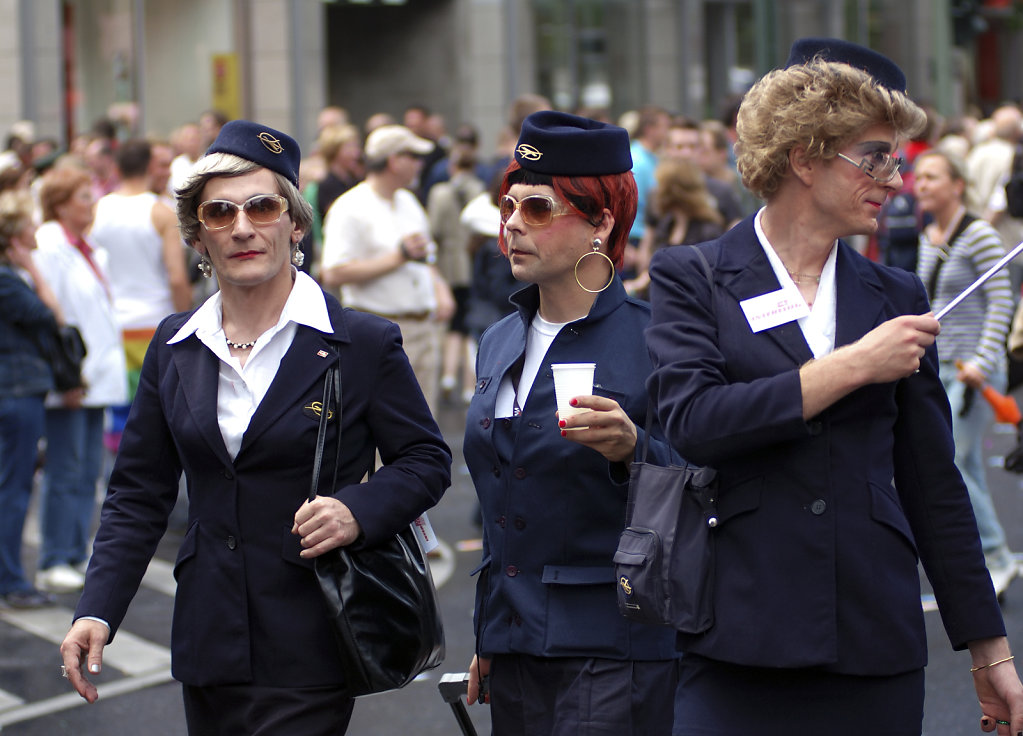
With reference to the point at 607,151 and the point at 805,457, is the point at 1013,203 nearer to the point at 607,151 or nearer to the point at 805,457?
the point at 607,151

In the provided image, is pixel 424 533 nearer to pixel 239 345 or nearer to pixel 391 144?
pixel 239 345

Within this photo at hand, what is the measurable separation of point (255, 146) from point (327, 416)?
2.18ft

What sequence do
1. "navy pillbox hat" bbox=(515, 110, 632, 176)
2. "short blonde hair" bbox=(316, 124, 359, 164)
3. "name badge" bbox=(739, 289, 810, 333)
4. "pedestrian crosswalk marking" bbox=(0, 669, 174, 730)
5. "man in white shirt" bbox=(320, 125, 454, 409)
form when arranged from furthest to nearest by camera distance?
"short blonde hair" bbox=(316, 124, 359, 164)
"man in white shirt" bbox=(320, 125, 454, 409)
"pedestrian crosswalk marking" bbox=(0, 669, 174, 730)
"navy pillbox hat" bbox=(515, 110, 632, 176)
"name badge" bbox=(739, 289, 810, 333)

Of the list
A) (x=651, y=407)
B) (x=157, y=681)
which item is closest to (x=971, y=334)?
(x=157, y=681)

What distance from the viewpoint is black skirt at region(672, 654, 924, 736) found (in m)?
3.03

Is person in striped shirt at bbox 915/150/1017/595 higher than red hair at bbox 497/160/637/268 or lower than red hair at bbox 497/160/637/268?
lower

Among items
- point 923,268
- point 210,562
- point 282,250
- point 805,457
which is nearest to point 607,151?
point 282,250

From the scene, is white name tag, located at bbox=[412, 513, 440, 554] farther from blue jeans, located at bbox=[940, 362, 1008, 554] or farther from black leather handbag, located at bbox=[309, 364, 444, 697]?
blue jeans, located at bbox=[940, 362, 1008, 554]

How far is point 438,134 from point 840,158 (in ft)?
50.9

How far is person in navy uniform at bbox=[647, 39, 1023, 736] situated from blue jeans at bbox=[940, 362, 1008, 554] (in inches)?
183

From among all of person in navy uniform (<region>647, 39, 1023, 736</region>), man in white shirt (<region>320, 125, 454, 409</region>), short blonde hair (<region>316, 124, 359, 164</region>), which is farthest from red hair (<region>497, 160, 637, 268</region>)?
short blonde hair (<region>316, 124, 359, 164</region>)

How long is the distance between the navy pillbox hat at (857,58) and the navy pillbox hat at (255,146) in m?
1.20

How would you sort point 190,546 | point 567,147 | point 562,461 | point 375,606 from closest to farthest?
point 375,606, point 190,546, point 562,461, point 567,147

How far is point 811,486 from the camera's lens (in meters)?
3.00
